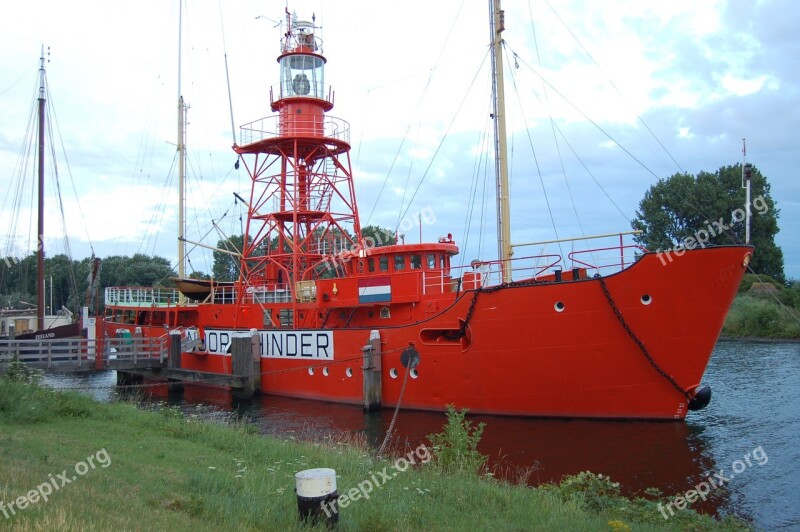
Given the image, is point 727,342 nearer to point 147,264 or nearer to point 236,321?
point 236,321

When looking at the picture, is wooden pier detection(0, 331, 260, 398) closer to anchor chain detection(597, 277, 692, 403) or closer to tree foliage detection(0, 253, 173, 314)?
anchor chain detection(597, 277, 692, 403)

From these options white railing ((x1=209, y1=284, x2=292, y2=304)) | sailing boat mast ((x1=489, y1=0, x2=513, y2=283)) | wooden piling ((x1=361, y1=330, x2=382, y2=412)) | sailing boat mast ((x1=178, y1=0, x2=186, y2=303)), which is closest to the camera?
sailing boat mast ((x1=489, y1=0, x2=513, y2=283))

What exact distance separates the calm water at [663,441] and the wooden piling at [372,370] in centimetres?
48

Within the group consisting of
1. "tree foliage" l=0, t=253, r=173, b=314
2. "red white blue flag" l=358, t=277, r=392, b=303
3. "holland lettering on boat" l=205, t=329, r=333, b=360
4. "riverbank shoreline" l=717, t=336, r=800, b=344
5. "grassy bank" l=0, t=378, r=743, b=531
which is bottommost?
"riverbank shoreline" l=717, t=336, r=800, b=344

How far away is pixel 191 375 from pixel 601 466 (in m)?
17.5

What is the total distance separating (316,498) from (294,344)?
17.0m

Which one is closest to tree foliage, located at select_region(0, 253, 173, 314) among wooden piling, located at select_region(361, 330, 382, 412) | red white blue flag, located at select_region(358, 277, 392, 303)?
red white blue flag, located at select_region(358, 277, 392, 303)

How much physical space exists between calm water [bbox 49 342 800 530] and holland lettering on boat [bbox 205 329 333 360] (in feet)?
5.75

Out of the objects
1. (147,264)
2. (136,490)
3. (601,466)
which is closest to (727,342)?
(601,466)

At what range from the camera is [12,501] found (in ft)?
19.6

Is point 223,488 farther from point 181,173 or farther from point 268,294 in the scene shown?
point 181,173

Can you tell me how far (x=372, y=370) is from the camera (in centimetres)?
2055

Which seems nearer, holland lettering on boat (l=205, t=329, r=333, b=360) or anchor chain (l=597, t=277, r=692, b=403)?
anchor chain (l=597, t=277, r=692, b=403)

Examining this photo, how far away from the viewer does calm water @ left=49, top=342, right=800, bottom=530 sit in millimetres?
12359
